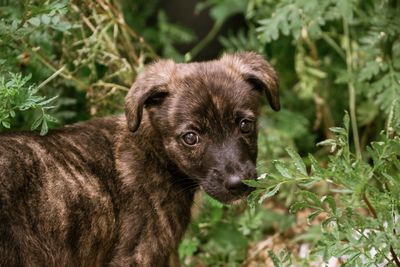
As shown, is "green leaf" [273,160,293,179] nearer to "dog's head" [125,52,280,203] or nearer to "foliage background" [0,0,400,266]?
"foliage background" [0,0,400,266]

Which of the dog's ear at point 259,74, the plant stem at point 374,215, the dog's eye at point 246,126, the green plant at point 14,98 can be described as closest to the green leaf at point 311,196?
the plant stem at point 374,215

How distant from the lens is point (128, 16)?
6.32 meters

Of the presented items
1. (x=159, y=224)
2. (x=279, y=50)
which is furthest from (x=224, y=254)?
(x=279, y=50)

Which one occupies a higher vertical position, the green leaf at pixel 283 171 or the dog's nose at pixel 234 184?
the green leaf at pixel 283 171

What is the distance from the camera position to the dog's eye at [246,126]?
390 cm

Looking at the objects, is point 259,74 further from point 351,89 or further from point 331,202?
point 351,89

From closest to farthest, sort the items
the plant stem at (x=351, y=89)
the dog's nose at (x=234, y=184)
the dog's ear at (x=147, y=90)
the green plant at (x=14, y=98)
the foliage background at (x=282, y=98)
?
the foliage background at (x=282, y=98) → the green plant at (x=14, y=98) → the dog's nose at (x=234, y=184) → the dog's ear at (x=147, y=90) → the plant stem at (x=351, y=89)

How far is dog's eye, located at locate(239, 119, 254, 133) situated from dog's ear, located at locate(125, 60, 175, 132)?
0.43m

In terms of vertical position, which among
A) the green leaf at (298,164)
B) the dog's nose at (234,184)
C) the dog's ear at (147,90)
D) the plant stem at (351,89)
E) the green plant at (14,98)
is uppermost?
the green plant at (14,98)

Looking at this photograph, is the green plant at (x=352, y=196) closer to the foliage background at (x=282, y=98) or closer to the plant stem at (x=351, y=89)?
the foliage background at (x=282, y=98)

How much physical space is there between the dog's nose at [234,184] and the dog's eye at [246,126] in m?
0.29

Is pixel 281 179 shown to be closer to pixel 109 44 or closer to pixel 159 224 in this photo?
pixel 159 224

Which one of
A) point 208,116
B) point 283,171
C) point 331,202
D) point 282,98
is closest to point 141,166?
point 208,116

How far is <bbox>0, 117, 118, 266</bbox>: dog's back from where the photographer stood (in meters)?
3.43
